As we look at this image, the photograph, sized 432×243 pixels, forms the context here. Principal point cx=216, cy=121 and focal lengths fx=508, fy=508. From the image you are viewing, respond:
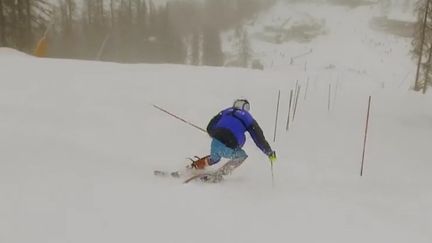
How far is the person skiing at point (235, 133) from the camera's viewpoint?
7887 mm

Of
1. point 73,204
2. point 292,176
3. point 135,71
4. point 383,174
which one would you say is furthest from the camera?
point 135,71

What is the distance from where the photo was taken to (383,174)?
9.98m

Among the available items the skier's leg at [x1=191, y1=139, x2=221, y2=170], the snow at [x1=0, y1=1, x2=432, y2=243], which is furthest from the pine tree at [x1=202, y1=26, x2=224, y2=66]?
the skier's leg at [x1=191, y1=139, x2=221, y2=170]

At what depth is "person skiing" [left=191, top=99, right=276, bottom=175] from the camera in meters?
7.89

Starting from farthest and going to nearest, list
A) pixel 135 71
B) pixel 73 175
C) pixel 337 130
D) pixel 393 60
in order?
1. pixel 393 60
2. pixel 135 71
3. pixel 337 130
4. pixel 73 175

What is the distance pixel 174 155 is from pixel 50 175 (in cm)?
314

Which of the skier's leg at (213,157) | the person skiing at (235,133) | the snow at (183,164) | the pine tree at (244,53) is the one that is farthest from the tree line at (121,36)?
the person skiing at (235,133)

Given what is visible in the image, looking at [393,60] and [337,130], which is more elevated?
[337,130]

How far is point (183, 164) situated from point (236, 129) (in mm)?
1856

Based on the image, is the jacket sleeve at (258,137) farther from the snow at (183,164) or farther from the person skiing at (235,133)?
the snow at (183,164)

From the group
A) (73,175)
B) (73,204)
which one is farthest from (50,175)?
(73,204)

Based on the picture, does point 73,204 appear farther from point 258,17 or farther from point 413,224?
point 258,17

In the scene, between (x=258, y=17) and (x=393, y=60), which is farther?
(x=258, y=17)

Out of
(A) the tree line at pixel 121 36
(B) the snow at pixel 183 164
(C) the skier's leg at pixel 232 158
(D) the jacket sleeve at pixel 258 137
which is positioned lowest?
(A) the tree line at pixel 121 36
